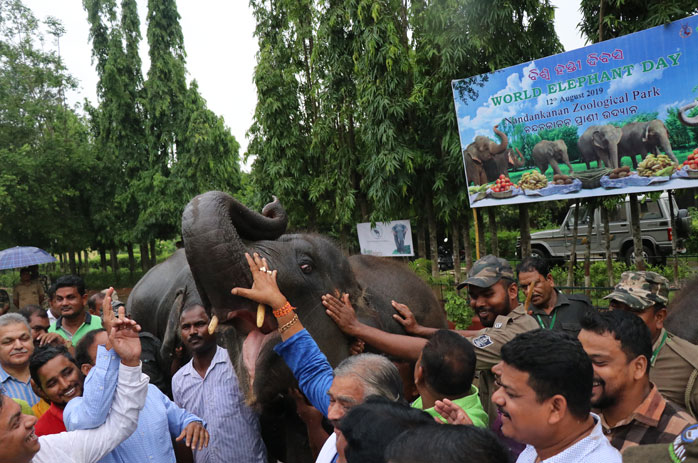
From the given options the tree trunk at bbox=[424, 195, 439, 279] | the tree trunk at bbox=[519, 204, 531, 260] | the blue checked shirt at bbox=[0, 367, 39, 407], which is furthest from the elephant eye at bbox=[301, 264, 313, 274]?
the tree trunk at bbox=[424, 195, 439, 279]

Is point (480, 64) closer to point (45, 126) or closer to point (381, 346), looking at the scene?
point (381, 346)

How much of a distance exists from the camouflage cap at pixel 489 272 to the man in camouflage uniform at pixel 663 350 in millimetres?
773

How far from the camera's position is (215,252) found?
9.09ft

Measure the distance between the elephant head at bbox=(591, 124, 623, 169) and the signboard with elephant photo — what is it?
1cm

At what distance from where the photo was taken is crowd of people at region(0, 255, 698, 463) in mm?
1777

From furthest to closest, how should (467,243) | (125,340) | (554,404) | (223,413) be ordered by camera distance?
(467,243)
(223,413)
(125,340)
(554,404)

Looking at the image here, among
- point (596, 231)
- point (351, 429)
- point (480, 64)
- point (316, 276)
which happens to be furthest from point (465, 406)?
point (596, 231)

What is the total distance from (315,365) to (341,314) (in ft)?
2.62

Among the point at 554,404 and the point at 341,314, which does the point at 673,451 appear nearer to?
the point at 554,404

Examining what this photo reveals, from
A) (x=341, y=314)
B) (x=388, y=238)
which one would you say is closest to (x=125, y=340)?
(x=341, y=314)

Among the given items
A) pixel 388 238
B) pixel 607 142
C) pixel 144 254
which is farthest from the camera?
pixel 144 254

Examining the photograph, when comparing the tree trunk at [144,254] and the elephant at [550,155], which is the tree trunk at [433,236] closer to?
the elephant at [550,155]

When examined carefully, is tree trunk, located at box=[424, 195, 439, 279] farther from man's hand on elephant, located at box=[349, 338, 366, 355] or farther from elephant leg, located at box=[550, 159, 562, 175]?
man's hand on elephant, located at box=[349, 338, 366, 355]

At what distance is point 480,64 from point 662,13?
3254mm
